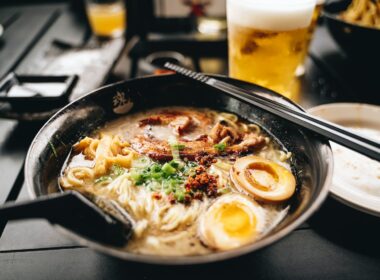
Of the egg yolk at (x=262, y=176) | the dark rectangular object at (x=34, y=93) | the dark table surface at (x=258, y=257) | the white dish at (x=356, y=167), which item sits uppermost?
the dark rectangular object at (x=34, y=93)

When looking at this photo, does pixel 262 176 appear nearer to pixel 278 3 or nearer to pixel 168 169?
pixel 168 169

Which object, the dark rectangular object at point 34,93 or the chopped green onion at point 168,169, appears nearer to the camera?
the chopped green onion at point 168,169

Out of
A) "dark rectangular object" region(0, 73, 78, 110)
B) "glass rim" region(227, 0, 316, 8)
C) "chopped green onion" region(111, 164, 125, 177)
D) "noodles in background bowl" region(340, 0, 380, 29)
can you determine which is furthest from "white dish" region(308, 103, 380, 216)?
"dark rectangular object" region(0, 73, 78, 110)

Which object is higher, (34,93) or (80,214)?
(80,214)

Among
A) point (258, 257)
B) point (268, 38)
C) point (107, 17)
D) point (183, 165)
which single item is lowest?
point (258, 257)

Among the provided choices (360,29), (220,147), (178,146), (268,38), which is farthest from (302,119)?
(360,29)

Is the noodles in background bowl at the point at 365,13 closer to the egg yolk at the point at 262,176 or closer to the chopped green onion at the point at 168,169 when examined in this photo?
the egg yolk at the point at 262,176

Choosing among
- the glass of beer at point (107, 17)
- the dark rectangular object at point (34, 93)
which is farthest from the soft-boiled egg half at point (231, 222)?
the glass of beer at point (107, 17)
